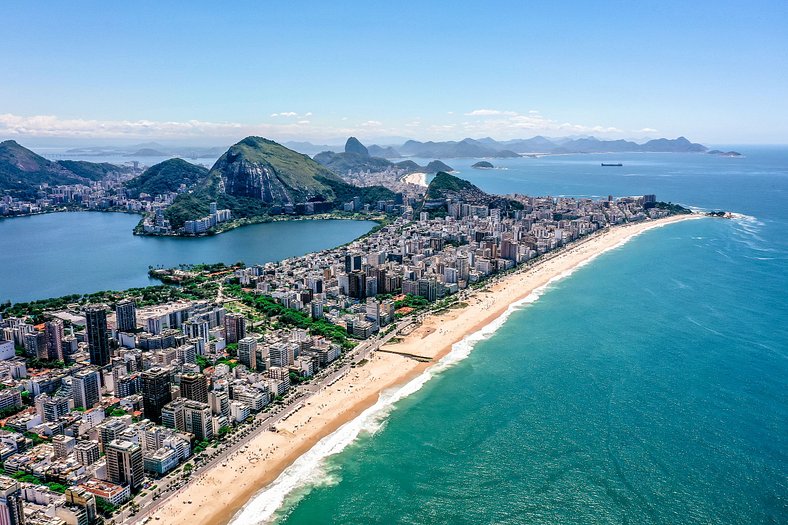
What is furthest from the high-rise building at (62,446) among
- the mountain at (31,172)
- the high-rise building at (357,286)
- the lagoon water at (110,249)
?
the mountain at (31,172)

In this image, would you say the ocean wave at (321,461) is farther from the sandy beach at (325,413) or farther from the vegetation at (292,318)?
the vegetation at (292,318)

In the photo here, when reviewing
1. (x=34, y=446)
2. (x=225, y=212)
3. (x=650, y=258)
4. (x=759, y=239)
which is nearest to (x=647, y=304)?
(x=650, y=258)

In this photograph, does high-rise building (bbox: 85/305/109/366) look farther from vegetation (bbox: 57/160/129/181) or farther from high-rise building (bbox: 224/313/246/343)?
vegetation (bbox: 57/160/129/181)

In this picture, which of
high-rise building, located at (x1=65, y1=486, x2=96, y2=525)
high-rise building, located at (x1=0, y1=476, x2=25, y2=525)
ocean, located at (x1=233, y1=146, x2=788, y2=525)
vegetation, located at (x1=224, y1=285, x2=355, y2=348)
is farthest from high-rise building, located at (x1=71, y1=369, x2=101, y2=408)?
vegetation, located at (x1=224, y1=285, x2=355, y2=348)

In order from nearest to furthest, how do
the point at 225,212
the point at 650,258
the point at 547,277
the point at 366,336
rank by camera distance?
1. the point at 366,336
2. the point at 547,277
3. the point at 650,258
4. the point at 225,212

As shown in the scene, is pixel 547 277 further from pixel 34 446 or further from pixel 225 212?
pixel 225 212

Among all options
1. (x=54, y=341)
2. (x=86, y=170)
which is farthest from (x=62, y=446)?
(x=86, y=170)

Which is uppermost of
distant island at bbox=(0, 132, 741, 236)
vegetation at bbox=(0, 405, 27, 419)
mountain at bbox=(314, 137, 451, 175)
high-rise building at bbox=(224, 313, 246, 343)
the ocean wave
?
mountain at bbox=(314, 137, 451, 175)
